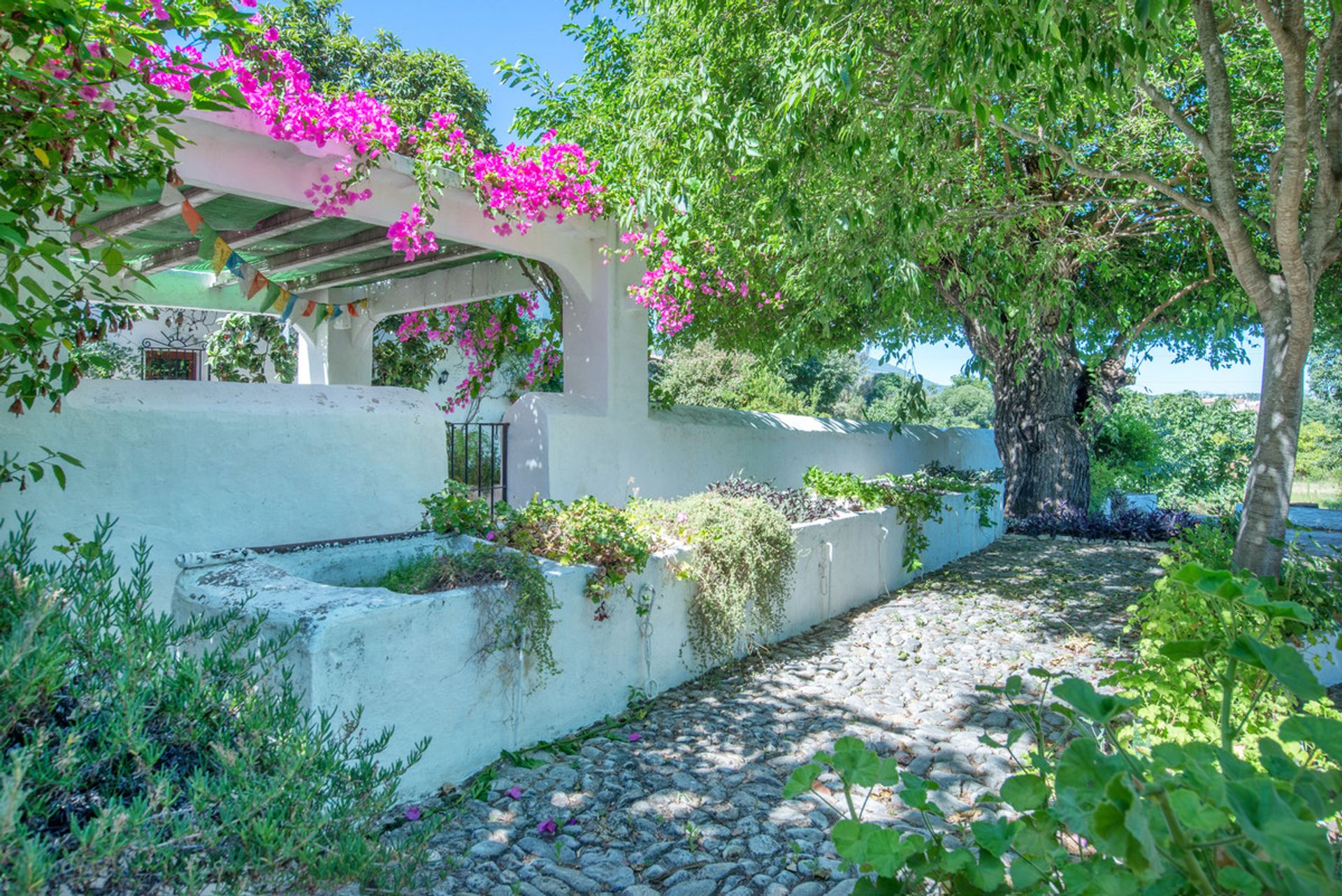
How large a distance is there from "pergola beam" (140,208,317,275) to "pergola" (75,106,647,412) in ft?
0.05

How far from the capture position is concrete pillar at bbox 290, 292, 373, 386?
9.88 m

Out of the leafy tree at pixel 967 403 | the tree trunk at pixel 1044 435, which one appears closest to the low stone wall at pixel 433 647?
the tree trunk at pixel 1044 435

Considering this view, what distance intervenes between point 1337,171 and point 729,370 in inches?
630

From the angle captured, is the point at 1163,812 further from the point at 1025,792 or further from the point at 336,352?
the point at 336,352

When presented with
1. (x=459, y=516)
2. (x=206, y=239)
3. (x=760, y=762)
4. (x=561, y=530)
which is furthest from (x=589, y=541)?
(x=206, y=239)

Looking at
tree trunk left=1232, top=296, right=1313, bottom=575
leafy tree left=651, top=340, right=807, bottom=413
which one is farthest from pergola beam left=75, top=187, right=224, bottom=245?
leafy tree left=651, top=340, right=807, bottom=413

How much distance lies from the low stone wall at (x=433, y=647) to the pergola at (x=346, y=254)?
1769mm

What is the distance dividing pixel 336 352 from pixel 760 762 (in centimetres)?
810

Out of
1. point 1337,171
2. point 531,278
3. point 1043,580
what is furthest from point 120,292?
point 1043,580

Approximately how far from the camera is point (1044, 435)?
11.7m

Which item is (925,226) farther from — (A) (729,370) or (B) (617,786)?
(A) (729,370)

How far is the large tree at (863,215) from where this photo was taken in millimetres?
5363

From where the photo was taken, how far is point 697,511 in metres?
5.52

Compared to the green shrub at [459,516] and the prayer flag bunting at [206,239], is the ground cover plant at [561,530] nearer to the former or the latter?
the green shrub at [459,516]
